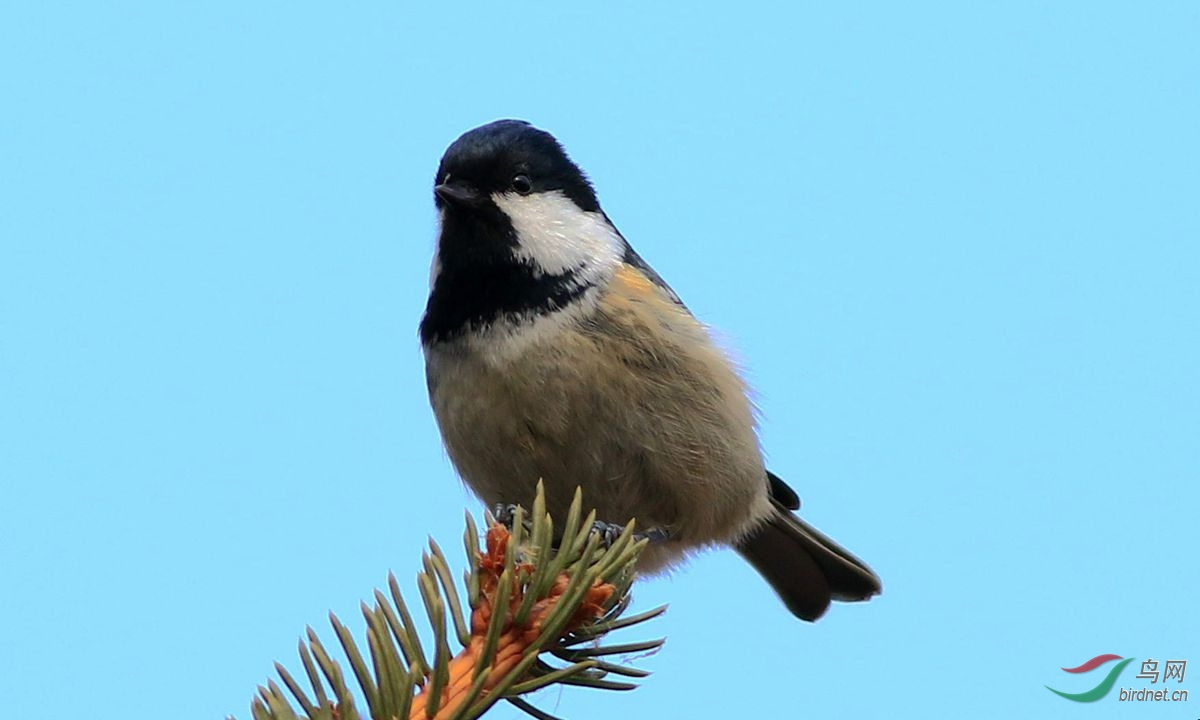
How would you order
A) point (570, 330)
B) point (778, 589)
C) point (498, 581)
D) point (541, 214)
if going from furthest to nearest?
point (778, 589) < point (541, 214) < point (570, 330) < point (498, 581)

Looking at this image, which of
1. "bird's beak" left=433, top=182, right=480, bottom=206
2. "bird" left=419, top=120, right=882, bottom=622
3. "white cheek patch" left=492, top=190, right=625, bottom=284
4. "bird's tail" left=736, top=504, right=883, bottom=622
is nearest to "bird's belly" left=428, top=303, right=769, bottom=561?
"bird" left=419, top=120, right=882, bottom=622

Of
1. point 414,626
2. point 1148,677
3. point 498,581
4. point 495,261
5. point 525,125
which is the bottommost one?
point 414,626

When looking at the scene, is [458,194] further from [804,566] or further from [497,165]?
[804,566]

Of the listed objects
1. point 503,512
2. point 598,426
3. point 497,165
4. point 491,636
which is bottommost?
point 491,636

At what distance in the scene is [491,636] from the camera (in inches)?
79.1

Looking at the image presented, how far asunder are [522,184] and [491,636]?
6.91 ft

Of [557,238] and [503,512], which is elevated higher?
[557,238]

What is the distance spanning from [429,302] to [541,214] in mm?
436

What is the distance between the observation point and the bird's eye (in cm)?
387

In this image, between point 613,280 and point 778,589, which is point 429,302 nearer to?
point 613,280

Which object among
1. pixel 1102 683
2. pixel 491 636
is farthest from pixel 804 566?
pixel 491 636

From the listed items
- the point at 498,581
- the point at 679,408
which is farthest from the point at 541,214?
the point at 498,581

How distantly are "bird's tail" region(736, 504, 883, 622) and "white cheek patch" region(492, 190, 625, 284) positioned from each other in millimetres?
1439

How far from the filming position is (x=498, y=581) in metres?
2.18
